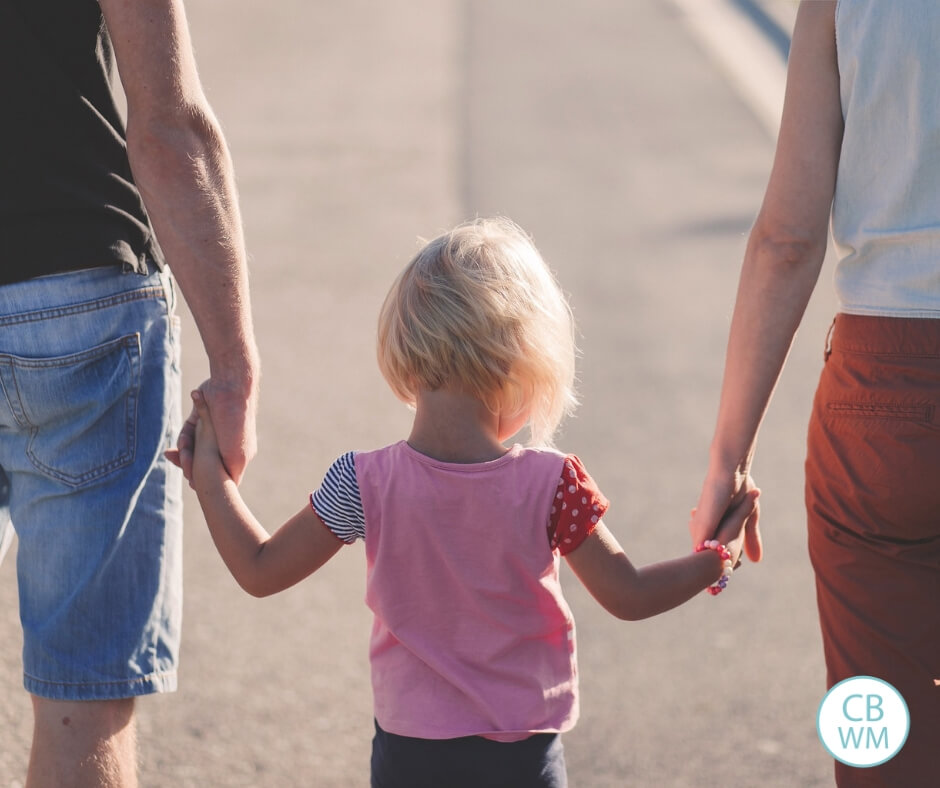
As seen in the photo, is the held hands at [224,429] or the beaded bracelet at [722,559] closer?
the held hands at [224,429]

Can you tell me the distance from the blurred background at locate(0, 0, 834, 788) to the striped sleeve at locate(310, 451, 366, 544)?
58.1 inches

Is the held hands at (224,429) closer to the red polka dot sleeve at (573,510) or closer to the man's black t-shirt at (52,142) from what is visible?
the man's black t-shirt at (52,142)

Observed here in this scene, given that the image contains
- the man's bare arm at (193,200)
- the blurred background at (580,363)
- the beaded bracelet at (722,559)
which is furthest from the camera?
the blurred background at (580,363)

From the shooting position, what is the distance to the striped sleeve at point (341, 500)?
2152 mm

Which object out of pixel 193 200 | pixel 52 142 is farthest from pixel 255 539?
pixel 52 142

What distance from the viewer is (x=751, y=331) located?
255 cm

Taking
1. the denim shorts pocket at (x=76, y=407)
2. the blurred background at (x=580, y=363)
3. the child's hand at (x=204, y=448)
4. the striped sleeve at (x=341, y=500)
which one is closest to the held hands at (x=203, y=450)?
the child's hand at (x=204, y=448)

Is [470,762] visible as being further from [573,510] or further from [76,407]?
[76,407]

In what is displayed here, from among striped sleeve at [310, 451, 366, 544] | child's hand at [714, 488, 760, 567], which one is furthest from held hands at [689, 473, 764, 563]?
striped sleeve at [310, 451, 366, 544]

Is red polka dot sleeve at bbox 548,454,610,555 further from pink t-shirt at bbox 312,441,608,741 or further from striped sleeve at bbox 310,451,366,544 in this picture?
striped sleeve at bbox 310,451,366,544

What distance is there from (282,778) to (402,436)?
2324mm

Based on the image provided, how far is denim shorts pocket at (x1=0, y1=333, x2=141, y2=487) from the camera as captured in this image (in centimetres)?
225

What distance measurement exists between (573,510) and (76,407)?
855mm

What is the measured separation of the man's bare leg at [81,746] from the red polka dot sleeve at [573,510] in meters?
0.83
